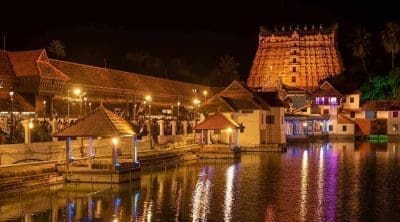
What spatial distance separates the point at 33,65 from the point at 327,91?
46144 mm

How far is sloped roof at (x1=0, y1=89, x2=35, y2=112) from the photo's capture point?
37.1m

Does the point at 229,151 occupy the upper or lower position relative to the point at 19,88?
lower

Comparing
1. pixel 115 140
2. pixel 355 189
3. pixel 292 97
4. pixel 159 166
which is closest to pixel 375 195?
pixel 355 189

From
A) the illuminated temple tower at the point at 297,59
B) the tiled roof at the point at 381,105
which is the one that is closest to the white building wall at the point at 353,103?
the tiled roof at the point at 381,105

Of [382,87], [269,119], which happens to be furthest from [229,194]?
[382,87]

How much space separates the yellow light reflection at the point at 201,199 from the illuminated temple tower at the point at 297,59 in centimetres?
6320

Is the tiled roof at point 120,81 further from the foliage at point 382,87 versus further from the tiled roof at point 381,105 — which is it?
the foliage at point 382,87

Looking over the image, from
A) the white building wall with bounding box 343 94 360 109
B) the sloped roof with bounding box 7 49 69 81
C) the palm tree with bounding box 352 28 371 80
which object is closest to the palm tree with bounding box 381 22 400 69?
the palm tree with bounding box 352 28 371 80

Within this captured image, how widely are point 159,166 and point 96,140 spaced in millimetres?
4110

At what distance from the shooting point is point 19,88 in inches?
1650

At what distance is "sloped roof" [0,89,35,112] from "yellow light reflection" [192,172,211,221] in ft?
45.2

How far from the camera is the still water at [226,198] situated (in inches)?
794

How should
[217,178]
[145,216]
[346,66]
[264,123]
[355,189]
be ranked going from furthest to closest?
1. [346,66]
2. [264,123]
3. [217,178]
4. [355,189]
5. [145,216]

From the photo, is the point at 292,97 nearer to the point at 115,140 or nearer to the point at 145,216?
the point at 115,140
